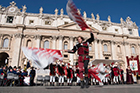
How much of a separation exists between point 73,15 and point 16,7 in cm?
2950

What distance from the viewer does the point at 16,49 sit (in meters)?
24.1

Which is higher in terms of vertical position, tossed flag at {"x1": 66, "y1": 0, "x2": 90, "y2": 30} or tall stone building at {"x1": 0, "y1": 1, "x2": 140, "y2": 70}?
tall stone building at {"x1": 0, "y1": 1, "x2": 140, "y2": 70}

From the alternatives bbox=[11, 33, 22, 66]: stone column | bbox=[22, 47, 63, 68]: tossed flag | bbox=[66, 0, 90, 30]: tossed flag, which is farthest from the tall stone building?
bbox=[66, 0, 90, 30]: tossed flag

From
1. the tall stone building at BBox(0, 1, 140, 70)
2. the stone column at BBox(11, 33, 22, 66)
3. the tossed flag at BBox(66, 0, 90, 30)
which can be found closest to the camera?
the tossed flag at BBox(66, 0, 90, 30)

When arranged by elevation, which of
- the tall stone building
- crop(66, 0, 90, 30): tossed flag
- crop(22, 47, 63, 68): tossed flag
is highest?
the tall stone building

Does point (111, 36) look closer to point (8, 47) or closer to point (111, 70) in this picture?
point (111, 70)

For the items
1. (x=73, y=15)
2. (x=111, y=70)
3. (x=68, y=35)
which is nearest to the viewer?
(x=73, y=15)

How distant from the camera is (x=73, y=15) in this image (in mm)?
4176

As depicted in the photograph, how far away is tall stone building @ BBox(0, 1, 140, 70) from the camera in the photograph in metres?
25.0

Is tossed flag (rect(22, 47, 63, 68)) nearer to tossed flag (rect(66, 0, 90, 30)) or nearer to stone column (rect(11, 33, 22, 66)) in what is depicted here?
tossed flag (rect(66, 0, 90, 30))

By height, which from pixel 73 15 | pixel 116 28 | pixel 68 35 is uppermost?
pixel 116 28

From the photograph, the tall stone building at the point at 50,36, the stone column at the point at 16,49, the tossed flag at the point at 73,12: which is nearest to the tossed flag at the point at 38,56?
the tossed flag at the point at 73,12

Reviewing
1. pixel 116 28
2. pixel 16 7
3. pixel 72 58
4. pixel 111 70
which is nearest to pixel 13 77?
pixel 111 70

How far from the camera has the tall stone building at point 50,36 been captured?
25047 mm
